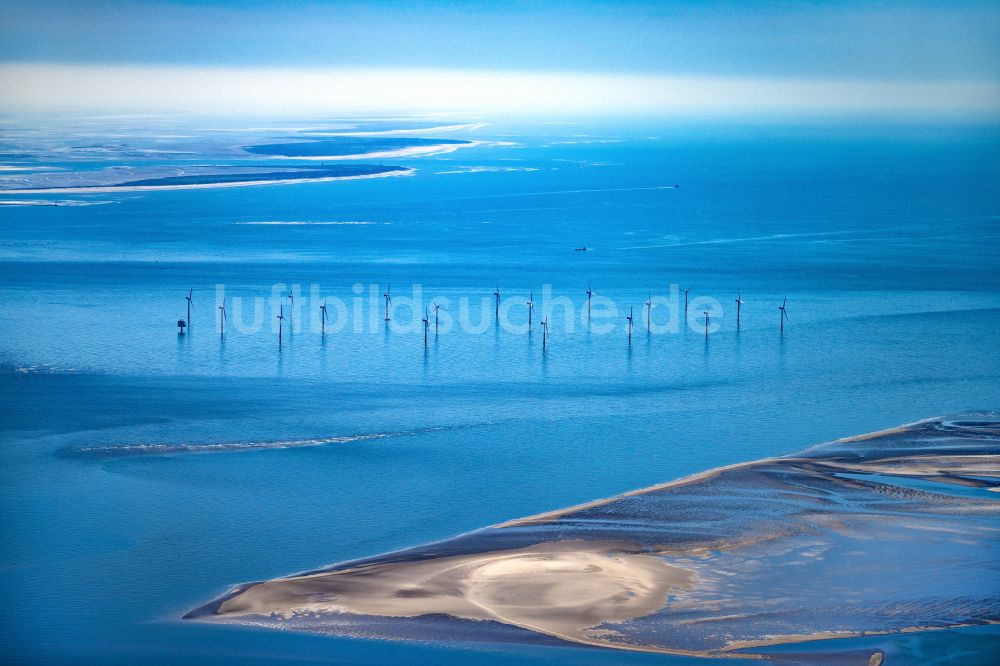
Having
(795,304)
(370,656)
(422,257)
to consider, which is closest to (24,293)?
(422,257)

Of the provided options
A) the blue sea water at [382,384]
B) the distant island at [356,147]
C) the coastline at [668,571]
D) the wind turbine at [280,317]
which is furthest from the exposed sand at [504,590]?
the distant island at [356,147]

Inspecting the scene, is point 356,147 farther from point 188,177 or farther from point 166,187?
point 166,187

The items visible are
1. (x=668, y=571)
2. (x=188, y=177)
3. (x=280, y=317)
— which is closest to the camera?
(x=668, y=571)

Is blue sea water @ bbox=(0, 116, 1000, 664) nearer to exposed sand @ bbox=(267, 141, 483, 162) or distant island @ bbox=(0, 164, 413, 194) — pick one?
distant island @ bbox=(0, 164, 413, 194)

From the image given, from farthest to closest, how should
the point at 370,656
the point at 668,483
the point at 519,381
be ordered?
the point at 519,381
the point at 668,483
the point at 370,656

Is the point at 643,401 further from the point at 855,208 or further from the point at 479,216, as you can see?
the point at 855,208

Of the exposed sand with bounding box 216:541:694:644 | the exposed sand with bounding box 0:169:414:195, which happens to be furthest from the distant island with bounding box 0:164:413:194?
the exposed sand with bounding box 216:541:694:644

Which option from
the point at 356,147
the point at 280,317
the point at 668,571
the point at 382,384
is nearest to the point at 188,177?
the point at 356,147
